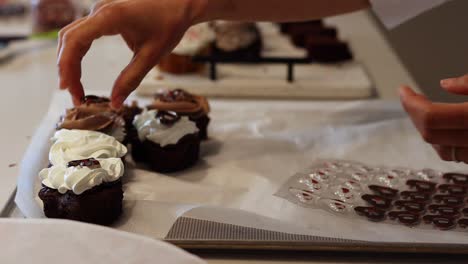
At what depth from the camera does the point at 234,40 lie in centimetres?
182

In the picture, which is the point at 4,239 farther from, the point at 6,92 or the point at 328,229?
the point at 6,92

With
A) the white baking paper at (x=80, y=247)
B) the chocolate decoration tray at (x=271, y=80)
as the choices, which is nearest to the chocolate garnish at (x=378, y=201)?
the white baking paper at (x=80, y=247)

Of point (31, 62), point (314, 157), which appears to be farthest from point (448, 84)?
point (31, 62)

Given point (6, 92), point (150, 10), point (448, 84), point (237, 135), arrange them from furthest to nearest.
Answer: point (6, 92), point (237, 135), point (150, 10), point (448, 84)

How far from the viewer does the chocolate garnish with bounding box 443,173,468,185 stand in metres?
1.20

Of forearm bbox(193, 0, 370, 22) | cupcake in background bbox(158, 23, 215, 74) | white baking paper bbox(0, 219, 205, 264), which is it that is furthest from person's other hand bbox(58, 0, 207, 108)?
cupcake in background bbox(158, 23, 215, 74)

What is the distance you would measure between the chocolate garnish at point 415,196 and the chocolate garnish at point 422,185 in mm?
17

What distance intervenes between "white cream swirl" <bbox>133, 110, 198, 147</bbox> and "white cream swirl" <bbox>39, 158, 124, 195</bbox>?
0.66 ft

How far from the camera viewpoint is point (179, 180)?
46.3 inches

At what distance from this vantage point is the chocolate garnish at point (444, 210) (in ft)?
3.48

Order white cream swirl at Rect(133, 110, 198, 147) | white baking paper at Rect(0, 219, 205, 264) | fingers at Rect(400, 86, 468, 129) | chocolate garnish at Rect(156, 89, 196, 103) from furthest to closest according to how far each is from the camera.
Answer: chocolate garnish at Rect(156, 89, 196, 103) < white cream swirl at Rect(133, 110, 198, 147) < fingers at Rect(400, 86, 468, 129) < white baking paper at Rect(0, 219, 205, 264)

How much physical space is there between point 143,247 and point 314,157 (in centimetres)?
61

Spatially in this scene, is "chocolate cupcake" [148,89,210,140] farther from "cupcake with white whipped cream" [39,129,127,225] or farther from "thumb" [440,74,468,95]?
"thumb" [440,74,468,95]

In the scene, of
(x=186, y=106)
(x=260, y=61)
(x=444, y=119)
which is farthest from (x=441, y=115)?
(x=260, y=61)
